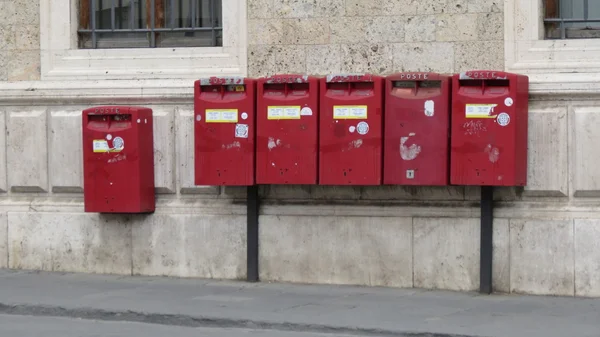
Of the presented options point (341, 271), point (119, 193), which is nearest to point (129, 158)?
point (119, 193)

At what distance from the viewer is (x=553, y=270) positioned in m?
11.3

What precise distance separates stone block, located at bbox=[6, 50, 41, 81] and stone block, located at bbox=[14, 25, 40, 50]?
0.05 m

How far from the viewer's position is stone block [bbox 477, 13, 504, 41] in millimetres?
11586

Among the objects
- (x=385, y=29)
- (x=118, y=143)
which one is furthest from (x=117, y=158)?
(x=385, y=29)

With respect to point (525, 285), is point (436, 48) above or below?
above

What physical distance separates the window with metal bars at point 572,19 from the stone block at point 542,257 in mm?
1783

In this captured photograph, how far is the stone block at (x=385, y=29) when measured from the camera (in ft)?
39.1

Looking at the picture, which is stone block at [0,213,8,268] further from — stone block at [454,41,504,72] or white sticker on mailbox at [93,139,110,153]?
stone block at [454,41,504,72]

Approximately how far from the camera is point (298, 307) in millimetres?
10664

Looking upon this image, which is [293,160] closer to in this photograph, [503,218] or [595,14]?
[503,218]

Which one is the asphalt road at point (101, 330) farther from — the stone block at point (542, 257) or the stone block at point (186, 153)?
the stone block at point (542, 257)

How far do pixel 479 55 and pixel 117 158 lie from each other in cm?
369

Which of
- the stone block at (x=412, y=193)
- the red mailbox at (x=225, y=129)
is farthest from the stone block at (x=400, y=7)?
the stone block at (x=412, y=193)

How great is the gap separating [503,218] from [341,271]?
167 centimetres
